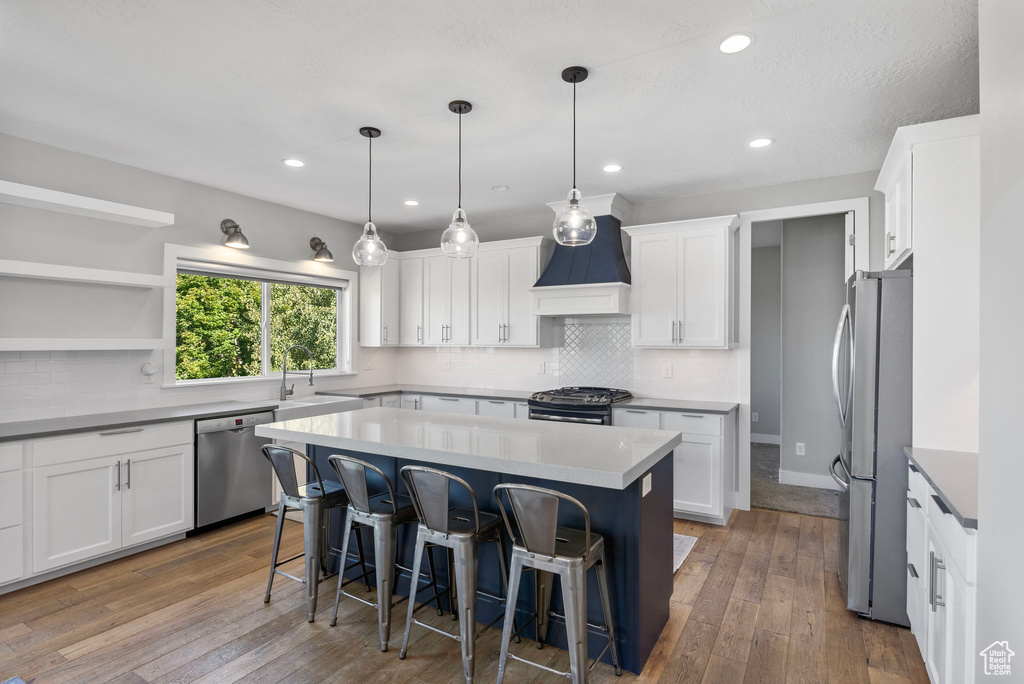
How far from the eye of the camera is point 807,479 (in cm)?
502

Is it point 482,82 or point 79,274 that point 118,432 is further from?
point 482,82

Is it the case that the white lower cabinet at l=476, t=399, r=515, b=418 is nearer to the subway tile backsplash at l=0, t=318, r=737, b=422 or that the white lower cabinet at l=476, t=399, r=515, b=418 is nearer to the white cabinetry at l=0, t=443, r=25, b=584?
the subway tile backsplash at l=0, t=318, r=737, b=422

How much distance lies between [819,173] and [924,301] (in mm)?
1926

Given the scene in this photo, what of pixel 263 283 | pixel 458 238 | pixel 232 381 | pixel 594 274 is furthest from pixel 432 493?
pixel 263 283

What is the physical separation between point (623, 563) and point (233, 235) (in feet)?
12.6

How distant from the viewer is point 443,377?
235 inches

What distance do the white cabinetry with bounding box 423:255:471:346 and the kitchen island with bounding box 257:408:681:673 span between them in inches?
104

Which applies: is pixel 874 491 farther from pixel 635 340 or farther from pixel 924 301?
pixel 635 340

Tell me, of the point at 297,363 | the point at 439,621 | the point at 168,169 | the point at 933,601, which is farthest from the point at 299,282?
the point at 933,601

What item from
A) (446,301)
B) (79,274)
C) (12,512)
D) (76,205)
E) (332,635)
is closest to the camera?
(332,635)

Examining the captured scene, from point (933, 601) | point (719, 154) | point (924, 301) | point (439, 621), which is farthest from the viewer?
point (719, 154)

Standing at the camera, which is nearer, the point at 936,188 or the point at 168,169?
the point at 936,188

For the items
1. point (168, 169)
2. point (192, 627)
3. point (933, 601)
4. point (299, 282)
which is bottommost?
point (192, 627)

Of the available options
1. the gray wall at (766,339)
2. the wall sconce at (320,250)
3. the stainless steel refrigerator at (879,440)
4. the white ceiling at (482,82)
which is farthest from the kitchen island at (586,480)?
the gray wall at (766,339)
